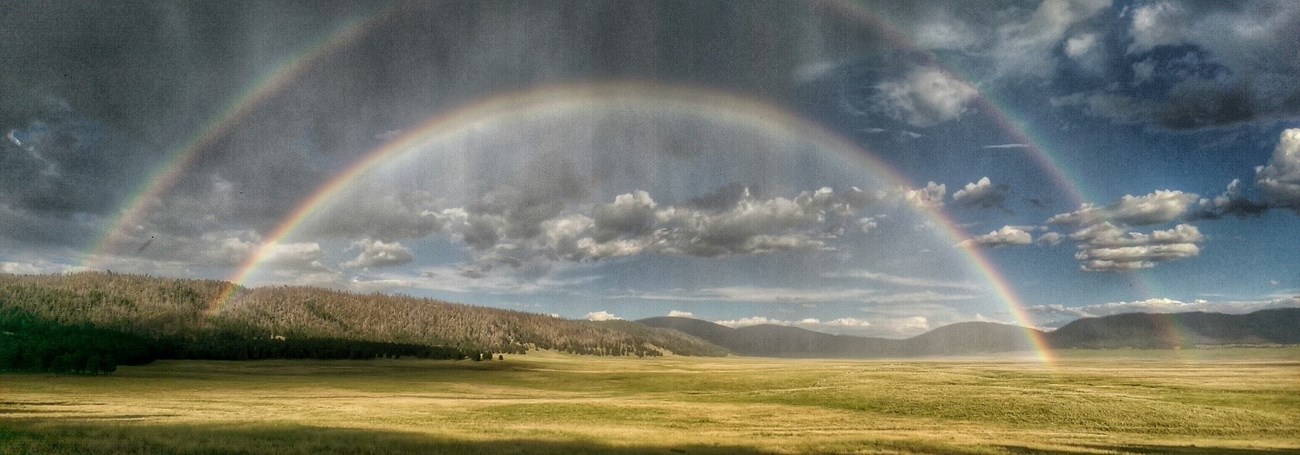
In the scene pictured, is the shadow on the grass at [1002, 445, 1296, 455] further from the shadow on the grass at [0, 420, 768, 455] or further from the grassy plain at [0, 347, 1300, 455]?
the shadow on the grass at [0, 420, 768, 455]

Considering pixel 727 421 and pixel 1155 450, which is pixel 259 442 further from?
pixel 1155 450

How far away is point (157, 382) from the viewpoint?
103 m

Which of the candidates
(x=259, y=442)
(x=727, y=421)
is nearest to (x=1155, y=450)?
(x=727, y=421)

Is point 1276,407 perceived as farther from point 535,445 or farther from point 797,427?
point 535,445

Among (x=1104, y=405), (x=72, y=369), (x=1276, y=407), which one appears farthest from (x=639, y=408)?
(x=72, y=369)

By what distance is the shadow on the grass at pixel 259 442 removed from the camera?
107 ft

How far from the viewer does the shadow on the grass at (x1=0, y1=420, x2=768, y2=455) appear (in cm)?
3269

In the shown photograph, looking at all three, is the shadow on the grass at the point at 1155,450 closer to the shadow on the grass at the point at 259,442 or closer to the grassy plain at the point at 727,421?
the grassy plain at the point at 727,421

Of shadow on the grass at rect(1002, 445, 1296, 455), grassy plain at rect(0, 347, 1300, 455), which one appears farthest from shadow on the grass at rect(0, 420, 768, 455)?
shadow on the grass at rect(1002, 445, 1296, 455)

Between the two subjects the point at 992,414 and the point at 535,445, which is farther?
the point at 992,414

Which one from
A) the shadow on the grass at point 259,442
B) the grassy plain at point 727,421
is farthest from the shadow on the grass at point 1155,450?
the shadow on the grass at point 259,442

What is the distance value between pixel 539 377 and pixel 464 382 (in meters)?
18.1

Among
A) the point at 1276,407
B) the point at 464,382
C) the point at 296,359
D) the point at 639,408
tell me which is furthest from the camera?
the point at 296,359

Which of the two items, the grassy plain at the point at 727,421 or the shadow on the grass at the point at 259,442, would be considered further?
the grassy plain at the point at 727,421
